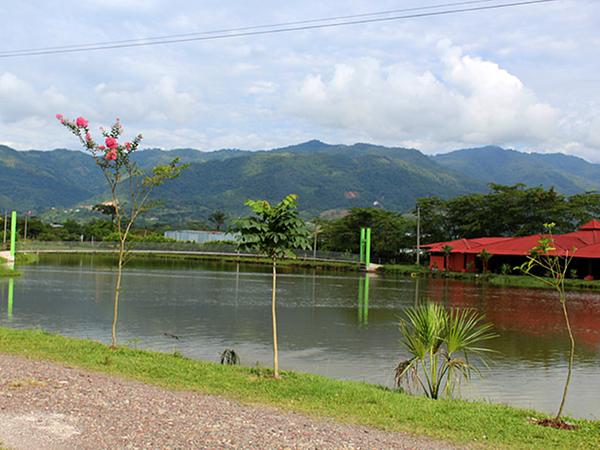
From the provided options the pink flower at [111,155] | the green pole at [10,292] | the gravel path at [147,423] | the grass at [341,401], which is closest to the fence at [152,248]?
the green pole at [10,292]

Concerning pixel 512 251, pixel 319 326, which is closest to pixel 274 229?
pixel 319 326

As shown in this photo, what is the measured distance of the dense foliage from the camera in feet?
209

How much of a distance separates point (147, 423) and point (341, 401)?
278cm

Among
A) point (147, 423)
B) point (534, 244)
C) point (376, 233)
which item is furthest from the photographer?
point (376, 233)

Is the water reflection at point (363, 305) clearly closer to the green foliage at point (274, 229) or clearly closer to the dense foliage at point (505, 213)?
the green foliage at point (274, 229)

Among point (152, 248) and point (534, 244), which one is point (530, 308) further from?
point (152, 248)

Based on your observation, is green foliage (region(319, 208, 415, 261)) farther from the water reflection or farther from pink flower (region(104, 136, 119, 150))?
pink flower (region(104, 136, 119, 150))

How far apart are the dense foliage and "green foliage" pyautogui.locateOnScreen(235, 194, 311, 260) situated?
58702 millimetres

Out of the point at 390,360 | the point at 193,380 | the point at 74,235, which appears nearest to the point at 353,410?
the point at 193,380

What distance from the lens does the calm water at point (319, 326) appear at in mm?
13023

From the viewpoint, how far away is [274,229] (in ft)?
32.5

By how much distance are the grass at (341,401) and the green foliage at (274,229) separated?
6.89 ft

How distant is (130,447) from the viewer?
18.4ft

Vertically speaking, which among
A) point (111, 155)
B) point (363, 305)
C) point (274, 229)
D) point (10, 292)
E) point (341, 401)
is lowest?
point (363, 305)
